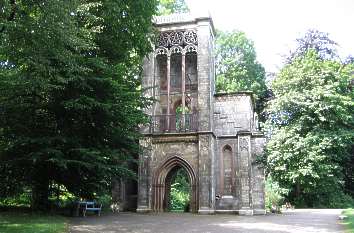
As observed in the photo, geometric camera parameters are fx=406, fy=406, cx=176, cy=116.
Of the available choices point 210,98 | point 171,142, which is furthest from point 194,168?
point 210,98

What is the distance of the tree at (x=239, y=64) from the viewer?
1535 inches

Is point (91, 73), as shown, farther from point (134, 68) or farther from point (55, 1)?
point (134, 68)

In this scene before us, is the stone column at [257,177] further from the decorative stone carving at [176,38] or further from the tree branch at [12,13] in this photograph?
the tree branch at [12,13]

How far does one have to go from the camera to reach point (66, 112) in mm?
14328

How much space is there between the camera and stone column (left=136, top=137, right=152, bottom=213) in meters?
20.6

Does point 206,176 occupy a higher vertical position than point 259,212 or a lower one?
higher

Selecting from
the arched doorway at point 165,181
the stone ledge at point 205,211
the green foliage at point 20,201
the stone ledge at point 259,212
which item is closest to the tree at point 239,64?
the stone ledge at point 259,212

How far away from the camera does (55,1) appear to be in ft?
33.8

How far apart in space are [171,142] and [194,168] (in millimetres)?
1845

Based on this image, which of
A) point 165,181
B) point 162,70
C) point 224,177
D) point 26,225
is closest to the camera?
point 26,225

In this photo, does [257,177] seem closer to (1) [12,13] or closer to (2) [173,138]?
(2) [173,138]

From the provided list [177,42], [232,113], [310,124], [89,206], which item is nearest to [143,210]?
[89,206]

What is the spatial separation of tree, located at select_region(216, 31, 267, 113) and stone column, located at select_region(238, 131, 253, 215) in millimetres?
17160

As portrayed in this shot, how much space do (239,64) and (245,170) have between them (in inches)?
803
